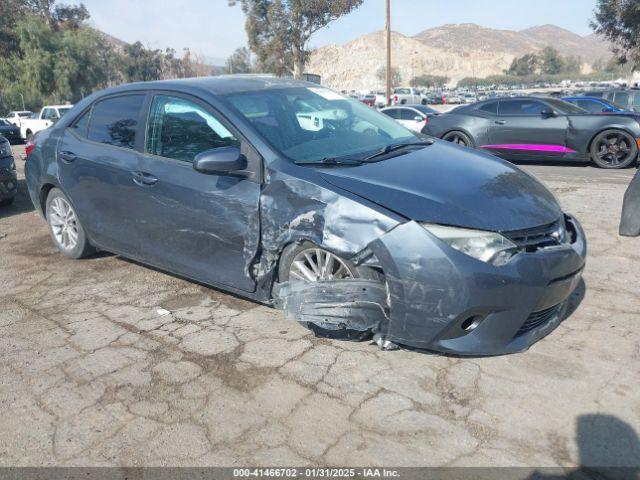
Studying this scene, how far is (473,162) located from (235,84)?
1.83 meters

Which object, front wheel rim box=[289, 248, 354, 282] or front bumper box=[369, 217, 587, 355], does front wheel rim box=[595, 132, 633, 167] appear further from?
front wheel rim box=[289, 248, 354, 282]

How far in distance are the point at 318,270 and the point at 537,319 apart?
1.30m

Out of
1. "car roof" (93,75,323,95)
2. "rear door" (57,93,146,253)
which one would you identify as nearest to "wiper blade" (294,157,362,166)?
"car roof" (93,75,323,95)

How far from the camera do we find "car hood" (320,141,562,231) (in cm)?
305

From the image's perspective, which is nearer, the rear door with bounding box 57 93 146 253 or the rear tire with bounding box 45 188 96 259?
the rear door with bounding box 57 93 146 253

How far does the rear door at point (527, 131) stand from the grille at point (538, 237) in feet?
25.6

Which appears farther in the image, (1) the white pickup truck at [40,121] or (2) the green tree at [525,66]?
(2) the green tree at [525,66]

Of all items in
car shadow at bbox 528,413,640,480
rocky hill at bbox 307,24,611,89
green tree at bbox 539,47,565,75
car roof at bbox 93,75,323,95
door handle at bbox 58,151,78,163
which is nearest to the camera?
car shadow at bbox 528,413,640,480

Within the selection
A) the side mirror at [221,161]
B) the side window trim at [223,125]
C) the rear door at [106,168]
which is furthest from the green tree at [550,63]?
the side mirror at [221,161]

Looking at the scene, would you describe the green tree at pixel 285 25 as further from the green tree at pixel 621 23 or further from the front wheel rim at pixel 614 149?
the front wheel rim at pixel 614 149

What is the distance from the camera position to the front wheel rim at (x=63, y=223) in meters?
5.16

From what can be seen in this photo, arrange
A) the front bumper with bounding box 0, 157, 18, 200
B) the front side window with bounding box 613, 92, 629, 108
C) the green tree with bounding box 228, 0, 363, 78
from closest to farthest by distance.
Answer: the front bumper with bounding box 0, 157, 18, 200 → the front side window with bounding box 613, 92, 629, 108 → the green tree with bounding box 228, 0, 363, 78

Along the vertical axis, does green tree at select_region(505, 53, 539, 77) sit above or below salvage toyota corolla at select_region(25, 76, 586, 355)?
above

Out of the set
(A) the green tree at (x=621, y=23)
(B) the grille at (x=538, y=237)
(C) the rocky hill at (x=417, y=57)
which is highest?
(C) the rocky hill at (x=417, y=57)
